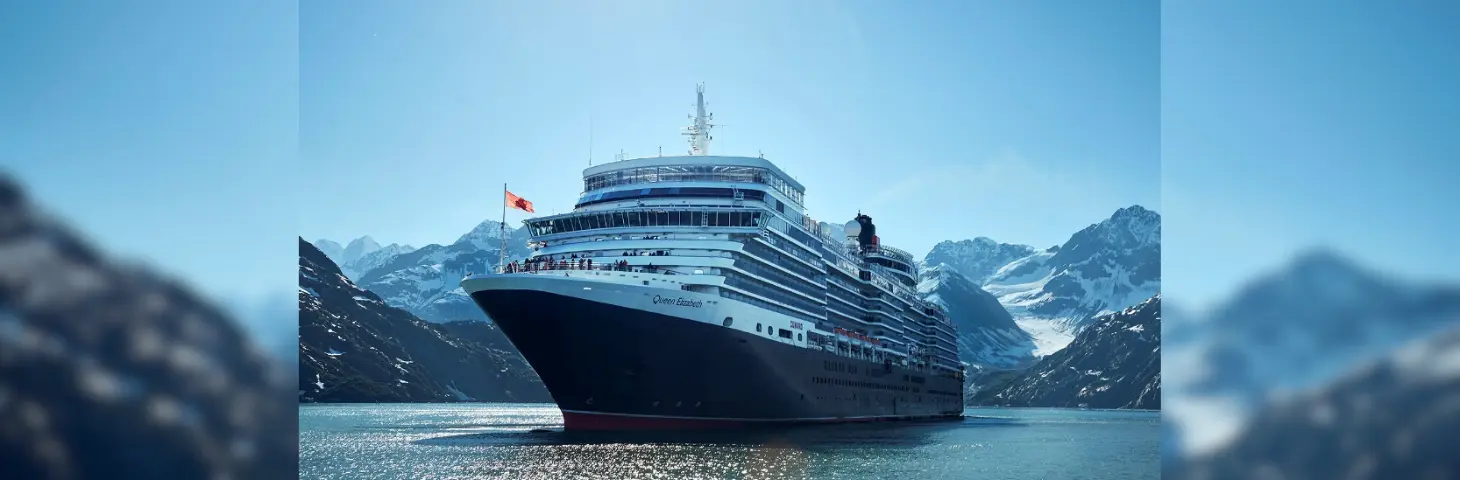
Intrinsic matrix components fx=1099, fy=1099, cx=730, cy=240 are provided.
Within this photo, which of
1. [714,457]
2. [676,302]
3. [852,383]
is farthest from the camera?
[852,383]

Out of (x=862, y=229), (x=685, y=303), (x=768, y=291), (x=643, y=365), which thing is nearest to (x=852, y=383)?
(x=768, y=291)

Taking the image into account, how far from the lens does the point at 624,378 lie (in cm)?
5334

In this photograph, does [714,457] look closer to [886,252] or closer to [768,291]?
[768,291]

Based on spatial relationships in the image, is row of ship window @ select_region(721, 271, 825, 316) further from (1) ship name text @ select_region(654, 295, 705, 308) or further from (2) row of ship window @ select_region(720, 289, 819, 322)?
Result: (1) ship name text @ select_region(654, 295, 705, 308)

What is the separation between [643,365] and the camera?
174ft

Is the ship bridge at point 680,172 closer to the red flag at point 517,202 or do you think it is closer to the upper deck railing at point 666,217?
the upper deck railing at point 666,217

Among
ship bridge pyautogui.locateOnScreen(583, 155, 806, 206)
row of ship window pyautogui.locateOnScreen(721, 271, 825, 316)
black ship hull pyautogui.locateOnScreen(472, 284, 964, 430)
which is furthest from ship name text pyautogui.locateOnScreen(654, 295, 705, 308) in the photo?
ship bridge pyautogui.locateOnScreen(583, 155, 806, 206)
